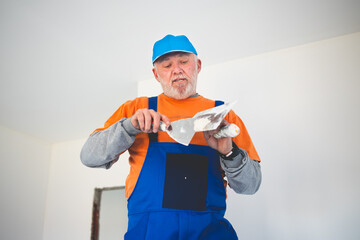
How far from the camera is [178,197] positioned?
874 millimetres

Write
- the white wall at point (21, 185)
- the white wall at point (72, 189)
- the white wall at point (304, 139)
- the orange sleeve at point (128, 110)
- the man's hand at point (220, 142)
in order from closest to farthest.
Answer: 1. the man's hand at point (220, 142)
2. the orange sleeve at point (128, 110)
3. the white wall at point (304, 139)
4. the white wall at point (21, 185)
5. the white wall at point (72, 189)

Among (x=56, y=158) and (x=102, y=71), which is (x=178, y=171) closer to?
(x=102, y=71)

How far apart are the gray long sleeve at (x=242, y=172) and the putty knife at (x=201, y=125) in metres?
0.13

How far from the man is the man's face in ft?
0.34

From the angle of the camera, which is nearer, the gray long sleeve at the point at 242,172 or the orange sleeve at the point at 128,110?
the gray long sleeve at the point at 242,172

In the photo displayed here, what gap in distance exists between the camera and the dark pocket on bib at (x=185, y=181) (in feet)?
2.86

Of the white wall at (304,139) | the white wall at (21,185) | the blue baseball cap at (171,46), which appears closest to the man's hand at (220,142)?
the blue baseball cap at (171,46)

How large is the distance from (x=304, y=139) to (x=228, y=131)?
135 cm

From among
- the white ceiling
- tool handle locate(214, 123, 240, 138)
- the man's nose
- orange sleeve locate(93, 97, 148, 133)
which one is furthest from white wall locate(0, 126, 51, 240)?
tool handle locate(214, 123, 240, 138)

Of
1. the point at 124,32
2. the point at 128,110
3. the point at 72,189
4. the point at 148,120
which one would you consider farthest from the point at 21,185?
the point at 148,120

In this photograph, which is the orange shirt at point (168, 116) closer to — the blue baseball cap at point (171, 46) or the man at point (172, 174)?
the man at point (172, 174)

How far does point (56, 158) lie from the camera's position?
449cm

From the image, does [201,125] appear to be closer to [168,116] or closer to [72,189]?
[168,116]

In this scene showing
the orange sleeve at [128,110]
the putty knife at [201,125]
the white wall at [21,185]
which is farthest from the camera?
the white wall at [21,185]
